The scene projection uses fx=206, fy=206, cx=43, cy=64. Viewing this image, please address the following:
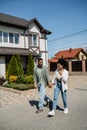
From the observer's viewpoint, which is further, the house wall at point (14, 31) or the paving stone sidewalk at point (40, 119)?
the house wall at point (14, 31)

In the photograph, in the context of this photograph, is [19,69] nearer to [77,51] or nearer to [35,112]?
[35,112]

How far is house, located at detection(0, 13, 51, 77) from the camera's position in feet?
69.7

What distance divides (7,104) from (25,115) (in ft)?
7.39

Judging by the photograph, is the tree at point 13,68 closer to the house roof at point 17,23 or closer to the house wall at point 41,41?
the house roof at point 17,23

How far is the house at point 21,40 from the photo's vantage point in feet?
69.7

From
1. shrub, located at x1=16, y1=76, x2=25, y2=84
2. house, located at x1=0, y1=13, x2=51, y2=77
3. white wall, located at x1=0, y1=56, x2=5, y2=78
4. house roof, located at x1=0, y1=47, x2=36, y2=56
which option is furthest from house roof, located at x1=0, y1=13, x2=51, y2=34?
shrub, located at x1=16, y1=76, x2=25, y2=84

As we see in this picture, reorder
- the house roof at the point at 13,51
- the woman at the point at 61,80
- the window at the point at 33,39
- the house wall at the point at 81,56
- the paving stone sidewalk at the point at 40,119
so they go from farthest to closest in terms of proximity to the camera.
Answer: the house wall at the point at 81,56 → the window at the point at 33,39 → the house roof at the point at 13,51 → the woman at the point at 61,80 → the paving stone sidewalk at the point at 40,119

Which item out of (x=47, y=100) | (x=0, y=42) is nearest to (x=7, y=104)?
(x=47, y=100)

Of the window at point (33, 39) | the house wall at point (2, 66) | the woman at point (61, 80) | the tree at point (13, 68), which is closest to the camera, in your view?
the woman at point (61, 80)

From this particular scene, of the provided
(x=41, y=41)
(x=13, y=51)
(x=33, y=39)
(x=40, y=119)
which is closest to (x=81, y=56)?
(x=41, y=41)

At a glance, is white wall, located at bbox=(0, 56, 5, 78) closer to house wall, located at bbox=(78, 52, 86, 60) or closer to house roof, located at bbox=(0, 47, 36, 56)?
house roof, located at bbox=(0, 47, 36, 56)

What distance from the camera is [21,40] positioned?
2325 cm

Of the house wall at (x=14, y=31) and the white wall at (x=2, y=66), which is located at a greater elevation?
the house wall at (x=14, y=31)

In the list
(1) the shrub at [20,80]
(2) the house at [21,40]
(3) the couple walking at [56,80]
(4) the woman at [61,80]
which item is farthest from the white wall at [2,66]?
(4) the woman at [61,80]
